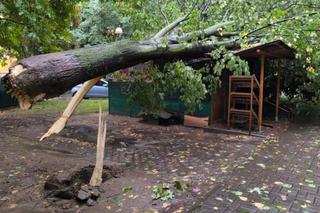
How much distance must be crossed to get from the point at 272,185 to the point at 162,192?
5.71ft

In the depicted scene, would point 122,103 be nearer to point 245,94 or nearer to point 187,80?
point 245,94

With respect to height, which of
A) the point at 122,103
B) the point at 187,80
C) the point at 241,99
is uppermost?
the point at 187,80

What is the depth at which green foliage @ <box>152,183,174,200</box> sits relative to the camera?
465 cm

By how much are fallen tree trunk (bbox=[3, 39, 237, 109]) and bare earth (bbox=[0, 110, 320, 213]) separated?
187 cm

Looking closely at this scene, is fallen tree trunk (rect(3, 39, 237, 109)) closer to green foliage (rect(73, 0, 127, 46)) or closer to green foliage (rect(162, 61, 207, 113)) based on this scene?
green foliage (rect(162, 61, 207, 113))

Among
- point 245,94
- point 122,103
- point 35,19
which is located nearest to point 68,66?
point 35,19

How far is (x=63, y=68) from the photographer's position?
3.58 m

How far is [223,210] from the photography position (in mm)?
4156

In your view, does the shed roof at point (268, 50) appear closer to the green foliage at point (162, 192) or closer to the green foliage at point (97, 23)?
the green foliage at point (162, 192)

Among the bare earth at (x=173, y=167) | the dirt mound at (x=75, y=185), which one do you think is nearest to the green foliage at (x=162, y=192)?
the bare earth at (x=173, y=167)

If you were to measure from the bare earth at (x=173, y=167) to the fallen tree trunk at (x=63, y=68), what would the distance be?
1.87m

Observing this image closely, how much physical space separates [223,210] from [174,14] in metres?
5.74

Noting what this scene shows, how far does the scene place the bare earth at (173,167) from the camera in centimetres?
450

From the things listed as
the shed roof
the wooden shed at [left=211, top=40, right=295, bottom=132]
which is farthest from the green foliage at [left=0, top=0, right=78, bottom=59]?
the wooden shed at [left=211, top=40, right=295, bottom=132]
